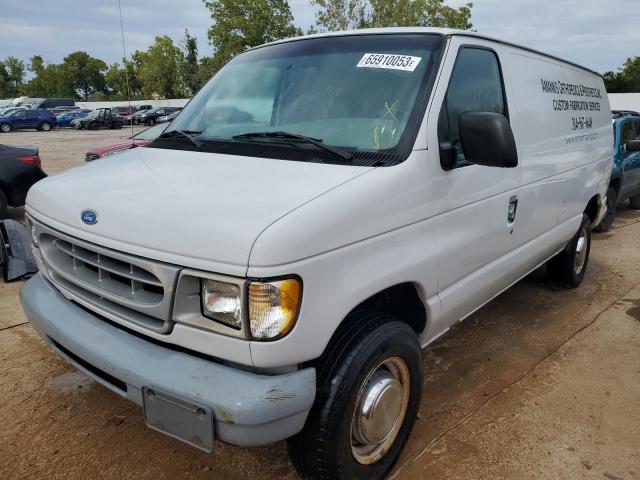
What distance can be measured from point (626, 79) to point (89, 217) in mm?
51296

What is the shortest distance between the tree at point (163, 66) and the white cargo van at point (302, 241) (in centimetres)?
5728

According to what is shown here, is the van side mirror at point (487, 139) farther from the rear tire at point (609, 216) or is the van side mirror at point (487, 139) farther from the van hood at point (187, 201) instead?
the rear tire at point (609, 216)

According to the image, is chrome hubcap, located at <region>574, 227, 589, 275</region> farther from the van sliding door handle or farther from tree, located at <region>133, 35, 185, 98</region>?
tree, located at <region>133, 35, 185, 98</region>

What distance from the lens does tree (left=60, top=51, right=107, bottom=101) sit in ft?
250

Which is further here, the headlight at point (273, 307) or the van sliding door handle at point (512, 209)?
the van sliding door handle at point (512, 209)

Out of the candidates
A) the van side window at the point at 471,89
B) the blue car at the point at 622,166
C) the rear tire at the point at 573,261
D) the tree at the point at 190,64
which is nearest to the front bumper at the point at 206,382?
the van side window at the point at 471,89

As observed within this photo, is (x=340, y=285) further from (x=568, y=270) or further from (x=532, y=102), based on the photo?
(x=568, y=270)

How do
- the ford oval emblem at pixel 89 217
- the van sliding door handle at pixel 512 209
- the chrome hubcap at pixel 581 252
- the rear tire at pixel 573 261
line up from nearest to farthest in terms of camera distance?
the ford oval emblem at pixel 89 217, the van sliding door handle at pixel 512 209, the rear tire at pixel 573 261, the chrome hubcap at pixel 581 252

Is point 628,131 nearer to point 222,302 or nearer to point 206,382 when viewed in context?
point 222,302

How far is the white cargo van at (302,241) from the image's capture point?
188cm

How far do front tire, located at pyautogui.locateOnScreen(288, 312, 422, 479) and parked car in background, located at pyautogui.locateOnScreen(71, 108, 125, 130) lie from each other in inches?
1507

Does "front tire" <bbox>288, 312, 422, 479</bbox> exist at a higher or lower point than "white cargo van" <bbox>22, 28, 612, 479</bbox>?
lower

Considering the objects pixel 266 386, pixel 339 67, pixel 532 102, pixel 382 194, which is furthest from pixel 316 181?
pixel 532 102

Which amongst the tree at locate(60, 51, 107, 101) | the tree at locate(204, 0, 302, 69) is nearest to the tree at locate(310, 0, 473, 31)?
the tree at locate(204, 0, 302, 69)
